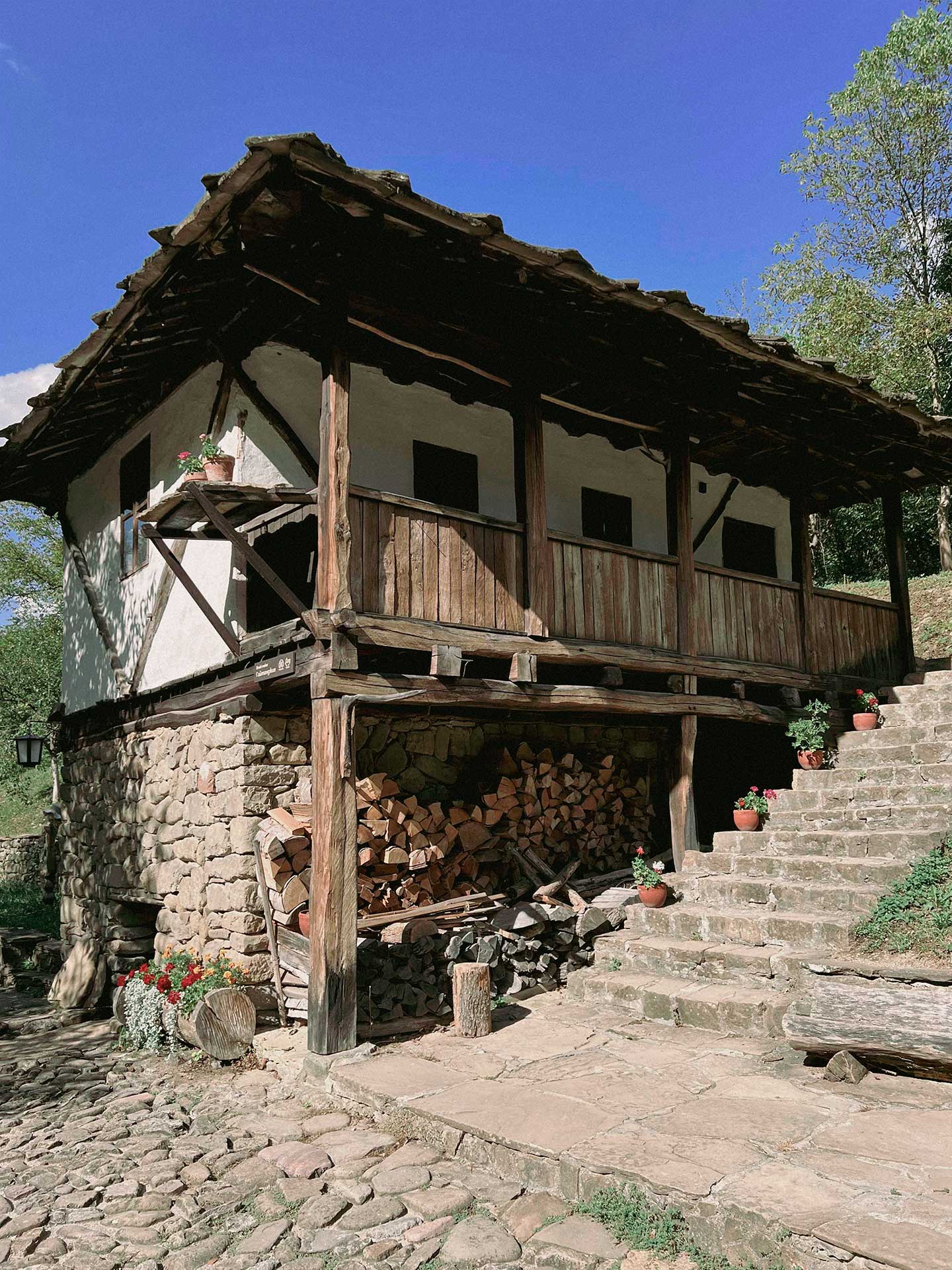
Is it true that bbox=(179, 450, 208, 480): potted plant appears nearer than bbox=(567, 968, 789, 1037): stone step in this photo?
No

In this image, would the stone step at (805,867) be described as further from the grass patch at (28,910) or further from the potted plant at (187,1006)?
the grass patch at (28,910)

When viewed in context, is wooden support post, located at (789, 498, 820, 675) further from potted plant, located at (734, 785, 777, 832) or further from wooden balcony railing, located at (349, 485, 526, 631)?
wooden balcony railing, located at (349, 485, 526, 631)

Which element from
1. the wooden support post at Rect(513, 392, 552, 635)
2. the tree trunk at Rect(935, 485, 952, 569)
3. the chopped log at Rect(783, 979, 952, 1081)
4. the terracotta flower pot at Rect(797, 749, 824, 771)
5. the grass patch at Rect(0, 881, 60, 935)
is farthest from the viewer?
the tree trunk at Rect(935, 485, 952, 569)

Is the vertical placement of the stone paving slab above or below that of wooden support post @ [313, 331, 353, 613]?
below

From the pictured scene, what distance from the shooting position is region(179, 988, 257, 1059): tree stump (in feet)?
21.2

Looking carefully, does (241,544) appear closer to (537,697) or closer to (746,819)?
(537,697)

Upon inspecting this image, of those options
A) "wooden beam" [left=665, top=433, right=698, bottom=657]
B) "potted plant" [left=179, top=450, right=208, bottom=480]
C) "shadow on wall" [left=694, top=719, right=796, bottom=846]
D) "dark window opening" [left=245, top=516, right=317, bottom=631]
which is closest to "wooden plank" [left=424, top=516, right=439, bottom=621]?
"dark window opening" [left=245, top=516, right=317, bottom=631]

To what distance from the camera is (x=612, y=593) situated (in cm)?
809

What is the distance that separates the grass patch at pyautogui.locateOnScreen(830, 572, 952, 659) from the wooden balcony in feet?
17.7

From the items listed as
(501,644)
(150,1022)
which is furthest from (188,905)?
(501,644)

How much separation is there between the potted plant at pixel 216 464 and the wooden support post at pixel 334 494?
1.06 meters

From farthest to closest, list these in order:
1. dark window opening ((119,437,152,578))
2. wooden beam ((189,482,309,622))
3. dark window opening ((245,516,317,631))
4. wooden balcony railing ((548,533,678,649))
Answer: dark window opening ((119,437,152,578)) < dark window opening ((245,516,317,631)) < wooden balcony railing ((548,533,678,649)) < wooden beam ((189,482,309,622))

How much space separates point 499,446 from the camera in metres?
9.05

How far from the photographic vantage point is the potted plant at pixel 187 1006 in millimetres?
6488
